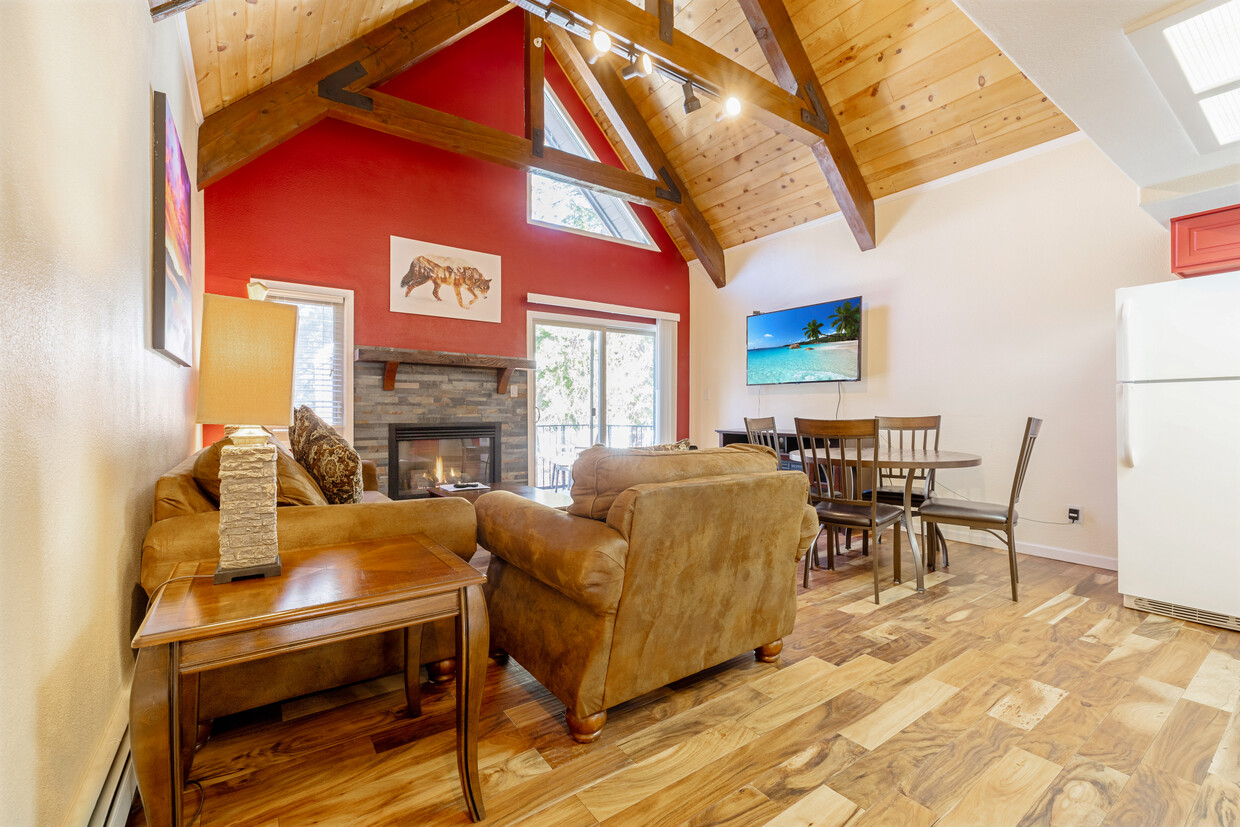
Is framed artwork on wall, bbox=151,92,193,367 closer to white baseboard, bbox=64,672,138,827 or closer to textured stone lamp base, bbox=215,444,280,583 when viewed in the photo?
textured stone lamp base, bbox=215,444,280,583

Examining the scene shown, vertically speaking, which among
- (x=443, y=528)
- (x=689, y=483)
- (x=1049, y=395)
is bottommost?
(x=443, y=528)

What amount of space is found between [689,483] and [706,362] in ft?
16.3

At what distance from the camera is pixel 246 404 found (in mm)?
1305

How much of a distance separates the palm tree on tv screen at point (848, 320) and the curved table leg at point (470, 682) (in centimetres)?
437

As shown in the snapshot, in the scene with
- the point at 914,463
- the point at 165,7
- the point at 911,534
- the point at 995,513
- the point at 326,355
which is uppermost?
the point at 165,7

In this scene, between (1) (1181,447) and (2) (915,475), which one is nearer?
(1) (1181,447)

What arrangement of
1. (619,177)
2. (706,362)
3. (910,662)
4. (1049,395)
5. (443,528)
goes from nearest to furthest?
(443,528) → (910,662) → (1049,395) → (619,177) → (706,362)

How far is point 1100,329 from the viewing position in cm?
360

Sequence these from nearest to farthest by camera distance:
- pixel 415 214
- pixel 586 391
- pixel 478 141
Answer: pixel 478 141
pixel 415 214
pixel 586 391

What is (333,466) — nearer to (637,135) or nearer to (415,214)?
(415,214)

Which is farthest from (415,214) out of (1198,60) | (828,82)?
(1198,60)

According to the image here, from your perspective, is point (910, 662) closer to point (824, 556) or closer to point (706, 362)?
point (824, 556)

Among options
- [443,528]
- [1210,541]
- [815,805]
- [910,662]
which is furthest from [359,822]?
[1210,541]

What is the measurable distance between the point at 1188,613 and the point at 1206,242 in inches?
70.0
